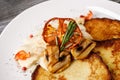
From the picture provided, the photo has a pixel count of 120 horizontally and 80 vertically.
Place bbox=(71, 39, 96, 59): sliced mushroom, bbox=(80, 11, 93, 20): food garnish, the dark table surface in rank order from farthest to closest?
the dark table surface < bbox=(80, 11, 93, 20): food garnish < bbox=(71, 39, 96, 59): sliced mushroom

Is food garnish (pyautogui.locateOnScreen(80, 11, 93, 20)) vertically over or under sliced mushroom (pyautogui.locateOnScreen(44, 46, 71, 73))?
over

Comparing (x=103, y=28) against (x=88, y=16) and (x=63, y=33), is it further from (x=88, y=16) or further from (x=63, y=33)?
(x=63, y=33)

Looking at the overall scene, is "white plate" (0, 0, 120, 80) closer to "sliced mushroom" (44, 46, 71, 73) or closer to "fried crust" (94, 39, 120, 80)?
"sliced mushroom" (44, 46, 71, 73)

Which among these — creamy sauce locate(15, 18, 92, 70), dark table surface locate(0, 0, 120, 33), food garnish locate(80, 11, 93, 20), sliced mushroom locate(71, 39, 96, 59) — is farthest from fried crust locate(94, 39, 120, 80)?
dark table surface locate(0, 0, 120, 33)

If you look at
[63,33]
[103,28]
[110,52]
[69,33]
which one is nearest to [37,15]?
[63,33]

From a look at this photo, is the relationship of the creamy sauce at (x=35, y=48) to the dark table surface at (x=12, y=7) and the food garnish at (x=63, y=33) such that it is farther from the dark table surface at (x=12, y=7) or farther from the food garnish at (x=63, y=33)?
the dark table surface at (x=12, y=7)

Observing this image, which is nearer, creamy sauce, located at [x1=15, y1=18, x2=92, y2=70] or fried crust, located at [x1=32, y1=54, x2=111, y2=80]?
fried crust, located at [x1=32, y1=54, x2=111, y2=80]

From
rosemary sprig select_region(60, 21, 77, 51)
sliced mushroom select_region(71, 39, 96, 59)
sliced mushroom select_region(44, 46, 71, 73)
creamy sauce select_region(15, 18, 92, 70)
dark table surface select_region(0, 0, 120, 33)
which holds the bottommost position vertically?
dark table surface select_region(0, 0, 120, 33)

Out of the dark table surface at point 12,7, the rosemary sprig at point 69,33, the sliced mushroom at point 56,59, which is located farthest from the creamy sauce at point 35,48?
the dark table surface at point 12,7
